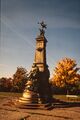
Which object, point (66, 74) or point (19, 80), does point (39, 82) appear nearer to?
point (66, 74)

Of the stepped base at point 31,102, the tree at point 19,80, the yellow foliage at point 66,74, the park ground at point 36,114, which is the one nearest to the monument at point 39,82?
the stepped base at point 31,102

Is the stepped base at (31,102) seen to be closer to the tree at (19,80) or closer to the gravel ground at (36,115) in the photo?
the gravel ground at (36,115)

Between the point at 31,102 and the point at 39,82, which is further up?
the point at 39,82

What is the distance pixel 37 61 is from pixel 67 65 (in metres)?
14.6

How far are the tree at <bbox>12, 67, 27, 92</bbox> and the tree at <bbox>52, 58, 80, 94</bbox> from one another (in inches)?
426

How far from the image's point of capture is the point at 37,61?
88.4 feet

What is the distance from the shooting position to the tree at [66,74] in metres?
39.2

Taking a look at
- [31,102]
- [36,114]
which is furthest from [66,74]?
[36,114]

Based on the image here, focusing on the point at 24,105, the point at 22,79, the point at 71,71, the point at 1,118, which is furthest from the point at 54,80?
the point at 1,118

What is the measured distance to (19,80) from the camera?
161ft

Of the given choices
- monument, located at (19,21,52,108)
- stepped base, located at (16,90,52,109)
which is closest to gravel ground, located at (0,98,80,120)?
stepped base, located at (16,90,52,109)

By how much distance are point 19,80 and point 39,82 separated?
24.1 metres

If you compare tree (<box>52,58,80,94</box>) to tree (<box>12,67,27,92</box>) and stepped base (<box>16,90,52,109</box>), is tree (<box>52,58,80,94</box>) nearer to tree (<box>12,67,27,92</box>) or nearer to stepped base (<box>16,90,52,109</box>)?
tree (<box>12,67,27,92</box>)

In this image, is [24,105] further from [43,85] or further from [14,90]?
[14,90]
